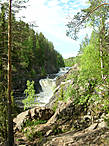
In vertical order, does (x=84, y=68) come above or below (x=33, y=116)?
above

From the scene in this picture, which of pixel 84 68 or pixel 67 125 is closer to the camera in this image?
pixel 84 68

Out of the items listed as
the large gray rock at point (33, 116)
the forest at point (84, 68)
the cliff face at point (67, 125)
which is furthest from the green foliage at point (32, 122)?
the forest at point (84, 68)

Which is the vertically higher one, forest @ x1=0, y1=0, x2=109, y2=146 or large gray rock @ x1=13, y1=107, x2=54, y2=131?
forest @ x1=0, y1=0, x2=109, y2=146

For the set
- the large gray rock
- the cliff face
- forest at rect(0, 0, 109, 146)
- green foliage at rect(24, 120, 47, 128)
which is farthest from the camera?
the large gray rock

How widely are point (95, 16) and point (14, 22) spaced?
489cm

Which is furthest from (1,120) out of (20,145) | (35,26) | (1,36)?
(1,36)

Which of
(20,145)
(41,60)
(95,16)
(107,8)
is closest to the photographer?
(107,8)

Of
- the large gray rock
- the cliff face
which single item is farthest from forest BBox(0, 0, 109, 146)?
the large gray rock

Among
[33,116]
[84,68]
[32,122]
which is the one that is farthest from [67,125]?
[84,68]

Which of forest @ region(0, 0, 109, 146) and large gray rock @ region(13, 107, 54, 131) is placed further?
large gray rock @ region(13, 107, 54, 131)

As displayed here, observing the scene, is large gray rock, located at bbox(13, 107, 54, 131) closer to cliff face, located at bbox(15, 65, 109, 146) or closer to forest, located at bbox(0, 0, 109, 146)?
cliff face, located at bbox(15, 65, 109, 146)

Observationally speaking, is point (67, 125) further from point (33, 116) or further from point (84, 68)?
point (84, 68)

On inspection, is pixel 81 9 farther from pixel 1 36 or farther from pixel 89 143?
pixel 1 36

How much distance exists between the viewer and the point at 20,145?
6.31 metres
